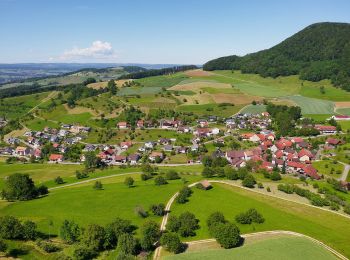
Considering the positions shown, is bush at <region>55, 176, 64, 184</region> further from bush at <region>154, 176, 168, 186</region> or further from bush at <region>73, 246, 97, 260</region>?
bush at <region>73, 246, 97, 260</region>

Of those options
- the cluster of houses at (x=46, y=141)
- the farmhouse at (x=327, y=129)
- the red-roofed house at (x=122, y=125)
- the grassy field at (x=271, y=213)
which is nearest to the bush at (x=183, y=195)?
the grassy field at (x=271, y=213)

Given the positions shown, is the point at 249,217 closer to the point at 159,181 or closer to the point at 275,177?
the point at 159,181

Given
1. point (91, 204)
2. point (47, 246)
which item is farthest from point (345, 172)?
point (47, 246)

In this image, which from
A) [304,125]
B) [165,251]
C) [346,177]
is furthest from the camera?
[304,125]

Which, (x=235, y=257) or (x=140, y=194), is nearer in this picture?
(x=235, y=257)

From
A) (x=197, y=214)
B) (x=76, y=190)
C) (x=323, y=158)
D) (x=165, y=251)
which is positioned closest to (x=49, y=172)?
(x=76, y=190)

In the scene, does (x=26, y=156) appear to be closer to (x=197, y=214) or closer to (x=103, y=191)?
(x=103, y=191)
